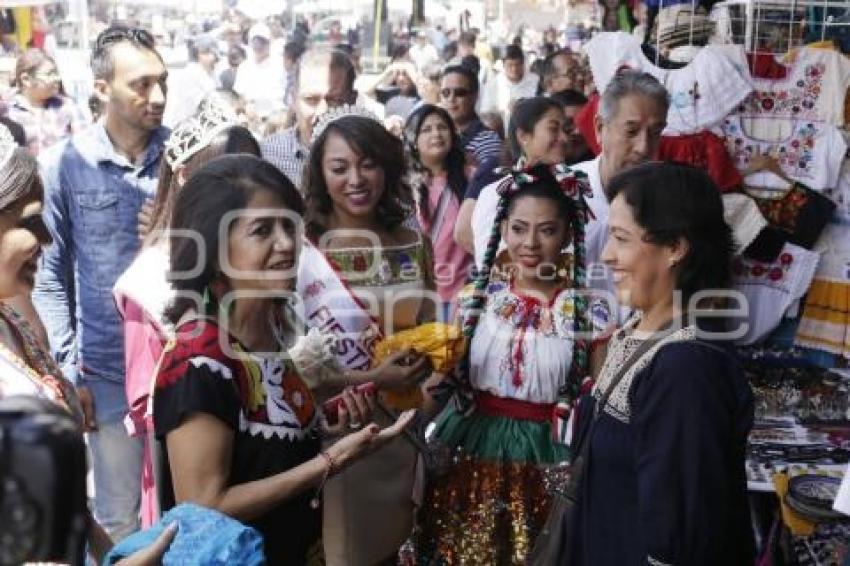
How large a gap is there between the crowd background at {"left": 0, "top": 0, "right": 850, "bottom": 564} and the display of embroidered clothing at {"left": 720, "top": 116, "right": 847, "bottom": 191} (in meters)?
0.01

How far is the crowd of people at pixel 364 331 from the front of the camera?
2.04m

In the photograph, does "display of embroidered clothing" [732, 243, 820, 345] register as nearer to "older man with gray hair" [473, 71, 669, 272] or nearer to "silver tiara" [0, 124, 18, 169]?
"older man with gray hair" [473, 71, 669, 272]

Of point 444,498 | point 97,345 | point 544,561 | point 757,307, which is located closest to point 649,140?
point 757,307

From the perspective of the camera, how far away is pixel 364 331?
313 centimetres

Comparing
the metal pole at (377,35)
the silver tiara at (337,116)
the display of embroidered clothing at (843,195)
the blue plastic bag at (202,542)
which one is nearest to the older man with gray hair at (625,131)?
the silver tiara at (337,116)

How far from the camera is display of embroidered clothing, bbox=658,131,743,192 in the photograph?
4.08 metres

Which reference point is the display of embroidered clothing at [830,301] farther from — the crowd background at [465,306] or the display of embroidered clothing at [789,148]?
the display of embroidered clothing at [789,148]

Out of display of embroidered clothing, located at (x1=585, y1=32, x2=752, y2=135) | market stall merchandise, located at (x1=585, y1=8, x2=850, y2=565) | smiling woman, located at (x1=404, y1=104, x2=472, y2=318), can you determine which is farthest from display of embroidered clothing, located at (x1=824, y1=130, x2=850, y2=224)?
smiling woman, located at (x1=404, y1=104, x2=472, y2=318)

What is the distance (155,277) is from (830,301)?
2.86 meters

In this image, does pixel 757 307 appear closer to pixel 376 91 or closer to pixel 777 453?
pixel 777 453

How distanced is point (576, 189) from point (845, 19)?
84.3 inches

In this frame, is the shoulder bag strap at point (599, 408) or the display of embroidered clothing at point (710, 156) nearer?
the shoulder bag strap at point (599, 408)

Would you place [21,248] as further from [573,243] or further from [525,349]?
[573,243]

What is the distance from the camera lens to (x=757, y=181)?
419cm
